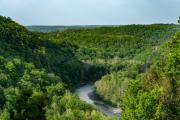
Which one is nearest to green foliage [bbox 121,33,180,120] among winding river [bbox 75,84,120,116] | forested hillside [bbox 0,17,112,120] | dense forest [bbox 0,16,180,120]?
dense forest [bbox 0,16,180,120]

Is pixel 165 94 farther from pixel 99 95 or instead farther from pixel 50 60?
pixel 50 60

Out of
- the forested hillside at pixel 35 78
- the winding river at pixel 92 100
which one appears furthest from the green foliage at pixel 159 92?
the winding river at pixel 92 100

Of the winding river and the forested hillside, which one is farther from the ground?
the forested hillside

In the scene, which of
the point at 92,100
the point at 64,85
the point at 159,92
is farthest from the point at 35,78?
the point at 159,92

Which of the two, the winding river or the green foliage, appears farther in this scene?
the winding river

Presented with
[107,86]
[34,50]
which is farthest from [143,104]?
[34,50]

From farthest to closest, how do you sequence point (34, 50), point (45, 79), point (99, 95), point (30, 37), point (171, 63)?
point (30, 37)
point (34, 50)
point (99, 95)
point (45, 79)
point (171, 63)

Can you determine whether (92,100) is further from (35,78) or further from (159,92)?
(159,92)

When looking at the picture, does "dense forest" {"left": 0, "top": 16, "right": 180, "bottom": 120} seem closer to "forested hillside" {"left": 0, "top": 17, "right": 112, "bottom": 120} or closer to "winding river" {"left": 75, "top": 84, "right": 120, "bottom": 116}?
"forested hillside" {"left": 0, "top": 17, "right": 112, "bottom": 120}
